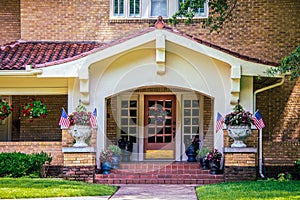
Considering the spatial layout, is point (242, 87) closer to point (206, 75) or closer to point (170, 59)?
point (206, 75)

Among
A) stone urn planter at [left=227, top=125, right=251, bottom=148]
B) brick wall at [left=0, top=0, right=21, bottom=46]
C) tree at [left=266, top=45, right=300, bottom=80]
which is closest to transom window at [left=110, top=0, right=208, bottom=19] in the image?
brick wall at [left=0, top=0, right=21, bottom=46]

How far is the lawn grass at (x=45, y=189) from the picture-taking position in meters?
11.4

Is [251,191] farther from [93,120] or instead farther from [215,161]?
[93,120]

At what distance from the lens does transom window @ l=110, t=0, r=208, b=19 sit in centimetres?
1831

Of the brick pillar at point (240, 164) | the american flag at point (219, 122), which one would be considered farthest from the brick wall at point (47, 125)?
the brick pillar at point (240, 164)

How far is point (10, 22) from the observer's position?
19.7 metres

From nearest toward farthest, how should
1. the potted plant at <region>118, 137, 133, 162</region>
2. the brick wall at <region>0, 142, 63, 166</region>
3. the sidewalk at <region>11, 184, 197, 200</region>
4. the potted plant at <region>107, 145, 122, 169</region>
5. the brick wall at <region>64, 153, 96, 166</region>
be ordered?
the sidewalk at <region>11, 184, 197, 200</region> → the brick wall at <region>64, 153, 96, 166</region> → the potted plant at <region>107, 145, 122, 169</region> → the brick wall at <region>0, 142, 63, 166</region> → the potted plant at <region>118, 137, 133, 162</region>

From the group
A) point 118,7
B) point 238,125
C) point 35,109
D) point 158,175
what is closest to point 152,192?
point 158,175

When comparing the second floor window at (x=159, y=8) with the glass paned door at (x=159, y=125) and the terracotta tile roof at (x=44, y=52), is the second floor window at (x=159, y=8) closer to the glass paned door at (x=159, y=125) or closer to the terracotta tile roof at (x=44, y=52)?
the terracotta tile roof at (x=44, y=52)

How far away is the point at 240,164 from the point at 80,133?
4.24 m

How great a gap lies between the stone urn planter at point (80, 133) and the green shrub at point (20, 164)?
124 cm

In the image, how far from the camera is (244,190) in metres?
12.0

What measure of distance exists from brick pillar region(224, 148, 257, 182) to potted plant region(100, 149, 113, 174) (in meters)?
3.17

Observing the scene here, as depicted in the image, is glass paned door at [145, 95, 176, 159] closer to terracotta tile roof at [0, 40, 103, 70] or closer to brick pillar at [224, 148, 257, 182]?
terracotta tile roof at [0, 40, 103, 70]
